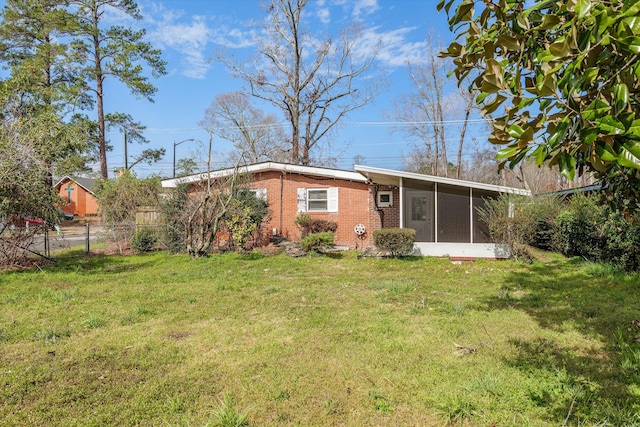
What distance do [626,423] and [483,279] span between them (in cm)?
568

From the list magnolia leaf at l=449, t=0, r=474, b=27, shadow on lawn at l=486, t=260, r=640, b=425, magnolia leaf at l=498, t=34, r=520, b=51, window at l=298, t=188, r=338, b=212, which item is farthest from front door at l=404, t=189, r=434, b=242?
magnolia leaf at l=498, t=34, r=520, b=51

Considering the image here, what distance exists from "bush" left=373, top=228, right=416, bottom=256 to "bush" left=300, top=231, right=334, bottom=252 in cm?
153

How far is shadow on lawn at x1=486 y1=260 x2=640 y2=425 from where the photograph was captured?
9.16ft

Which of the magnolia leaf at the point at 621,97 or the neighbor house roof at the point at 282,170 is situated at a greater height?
the neighbor house roof at the point at 282,170

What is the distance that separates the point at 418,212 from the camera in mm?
13945

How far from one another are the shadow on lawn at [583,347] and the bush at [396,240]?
134 inches

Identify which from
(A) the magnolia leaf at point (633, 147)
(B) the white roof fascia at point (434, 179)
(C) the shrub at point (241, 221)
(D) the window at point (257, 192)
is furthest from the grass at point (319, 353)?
(D) the window at point (257, 192)

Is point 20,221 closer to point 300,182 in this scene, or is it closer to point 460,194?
point 300,182

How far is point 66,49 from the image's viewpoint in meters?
23.8

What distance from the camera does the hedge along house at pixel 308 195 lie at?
14.0m

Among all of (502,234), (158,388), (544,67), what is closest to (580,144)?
(544,67)

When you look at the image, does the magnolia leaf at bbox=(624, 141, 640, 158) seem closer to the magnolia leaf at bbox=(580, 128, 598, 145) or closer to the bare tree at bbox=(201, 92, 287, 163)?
the magnolia leaf at bbox=(580, 128, 598, 145)

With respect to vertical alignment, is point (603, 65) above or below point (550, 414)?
above

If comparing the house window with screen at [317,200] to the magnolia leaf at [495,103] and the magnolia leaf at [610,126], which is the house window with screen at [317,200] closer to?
the magnolia leaf at [495,103]
